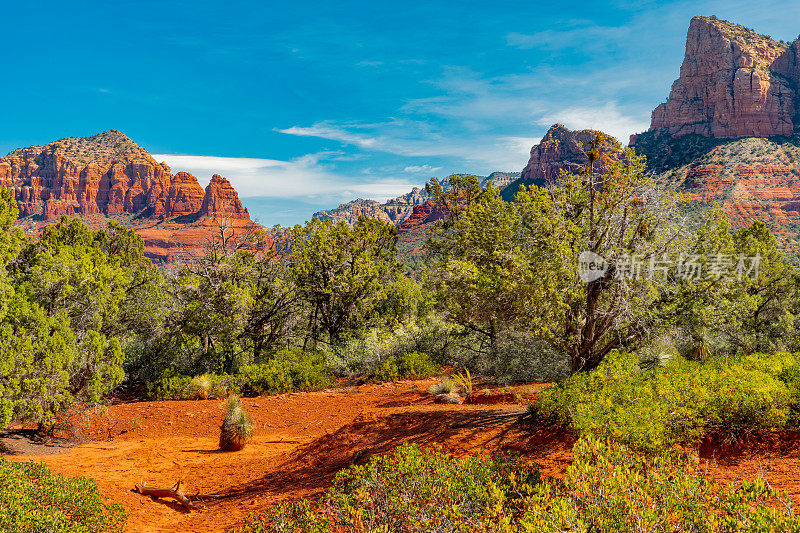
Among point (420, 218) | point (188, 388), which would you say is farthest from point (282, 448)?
point (420, 218)

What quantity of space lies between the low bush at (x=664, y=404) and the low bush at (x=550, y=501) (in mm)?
510

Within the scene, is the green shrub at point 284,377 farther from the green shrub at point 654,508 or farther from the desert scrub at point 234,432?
the green shrub at point 654,508

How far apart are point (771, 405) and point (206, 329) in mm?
17844

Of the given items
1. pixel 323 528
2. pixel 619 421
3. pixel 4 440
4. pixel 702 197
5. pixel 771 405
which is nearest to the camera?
pixel 323 528

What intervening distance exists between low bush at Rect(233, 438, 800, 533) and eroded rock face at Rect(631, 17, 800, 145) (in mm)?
121273

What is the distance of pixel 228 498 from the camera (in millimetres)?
8180

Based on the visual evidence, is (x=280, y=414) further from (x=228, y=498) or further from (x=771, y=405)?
(x=771, y=405)

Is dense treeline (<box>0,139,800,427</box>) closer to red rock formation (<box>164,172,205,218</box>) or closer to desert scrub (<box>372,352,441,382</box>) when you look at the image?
desert scrub (<box>372,352,441,382</box>)

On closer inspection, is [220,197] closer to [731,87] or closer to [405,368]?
[731,87]

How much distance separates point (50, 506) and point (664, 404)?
850 centimetres

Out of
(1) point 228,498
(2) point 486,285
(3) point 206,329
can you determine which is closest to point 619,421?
(2) point 486,285

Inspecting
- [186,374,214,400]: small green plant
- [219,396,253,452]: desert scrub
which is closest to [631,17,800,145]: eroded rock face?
[186,374,214,400]: small green plant

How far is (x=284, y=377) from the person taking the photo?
16500mm

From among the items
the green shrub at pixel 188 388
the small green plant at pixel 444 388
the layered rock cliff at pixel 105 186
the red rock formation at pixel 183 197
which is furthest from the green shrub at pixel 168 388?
the red rock formation at pixel 183 197
